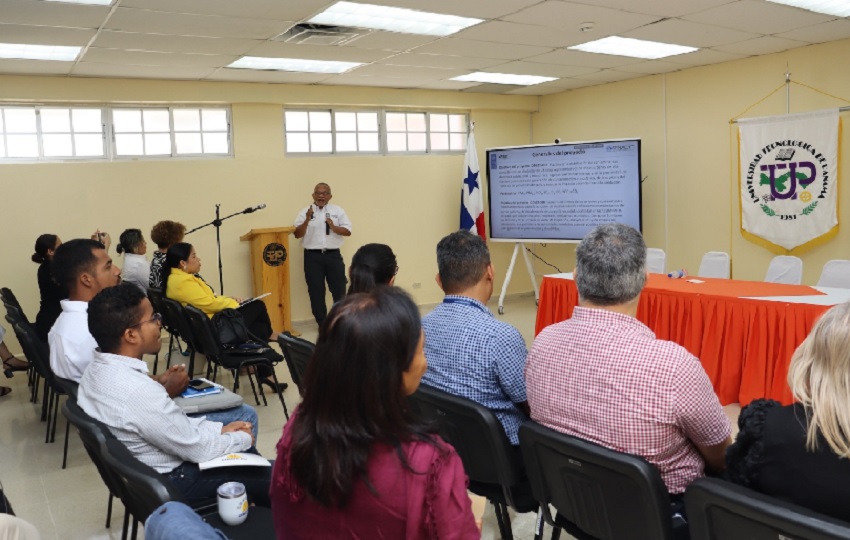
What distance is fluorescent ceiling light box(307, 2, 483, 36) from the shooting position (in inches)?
185

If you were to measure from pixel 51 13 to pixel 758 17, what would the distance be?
16.4 feet

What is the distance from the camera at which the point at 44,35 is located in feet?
16.0

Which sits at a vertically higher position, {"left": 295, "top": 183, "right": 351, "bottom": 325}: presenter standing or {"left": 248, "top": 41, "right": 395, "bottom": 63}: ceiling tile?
{"left": 248, "top": 41, "right": 395, "bottom": 63}: ceiling tile

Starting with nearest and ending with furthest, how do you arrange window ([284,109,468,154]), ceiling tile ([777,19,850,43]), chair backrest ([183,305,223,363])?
chair backrest ([183,305,223,363]), ceiling tile ([777,19,850,43]), window ([284,109,468,154])

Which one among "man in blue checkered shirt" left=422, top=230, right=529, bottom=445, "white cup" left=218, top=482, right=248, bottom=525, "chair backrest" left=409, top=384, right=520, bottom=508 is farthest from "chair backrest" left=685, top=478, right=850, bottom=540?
"white cup" left=218, top=482, right=248, bottom=525

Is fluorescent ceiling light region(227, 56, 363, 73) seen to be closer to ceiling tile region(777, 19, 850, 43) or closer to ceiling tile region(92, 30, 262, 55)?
ceiling tile region(92, 30, 262, 55)

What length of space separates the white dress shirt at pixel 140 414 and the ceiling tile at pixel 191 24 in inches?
119

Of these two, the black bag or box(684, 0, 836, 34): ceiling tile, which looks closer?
the black bag

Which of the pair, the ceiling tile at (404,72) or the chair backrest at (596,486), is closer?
the chair backrest at (596,486)

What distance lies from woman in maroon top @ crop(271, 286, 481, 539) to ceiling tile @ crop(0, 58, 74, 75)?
19.0ft

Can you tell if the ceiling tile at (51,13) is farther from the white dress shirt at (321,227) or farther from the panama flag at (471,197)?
the panama flag at (471,197)

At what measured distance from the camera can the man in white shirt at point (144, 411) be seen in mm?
2174

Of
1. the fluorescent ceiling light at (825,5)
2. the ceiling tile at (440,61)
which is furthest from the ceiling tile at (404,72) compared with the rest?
the fluorescent ceiling light at (825,5)

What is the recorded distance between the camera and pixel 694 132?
24.6ft
